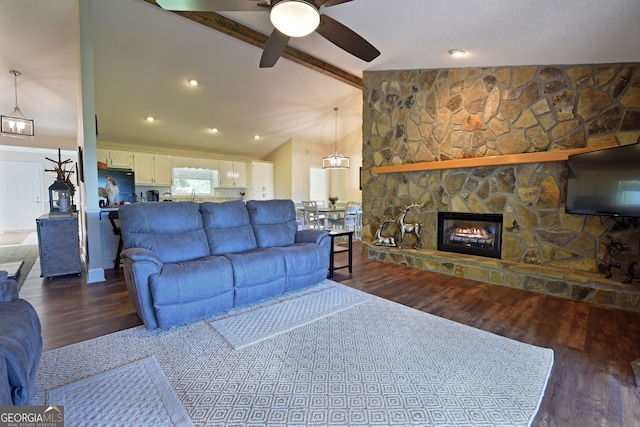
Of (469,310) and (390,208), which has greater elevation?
(390,208)

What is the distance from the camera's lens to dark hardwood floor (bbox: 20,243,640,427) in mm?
1561

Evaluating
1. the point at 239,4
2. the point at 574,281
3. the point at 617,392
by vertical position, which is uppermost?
the point at 239,4

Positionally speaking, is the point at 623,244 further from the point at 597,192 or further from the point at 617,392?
the point at 617,392

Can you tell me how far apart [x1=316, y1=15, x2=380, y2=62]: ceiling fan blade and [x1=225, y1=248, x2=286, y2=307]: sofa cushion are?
2.12 meters

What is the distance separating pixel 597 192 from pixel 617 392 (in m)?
2.09

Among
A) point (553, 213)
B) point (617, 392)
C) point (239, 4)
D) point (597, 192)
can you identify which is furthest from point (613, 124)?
point (239, 4)

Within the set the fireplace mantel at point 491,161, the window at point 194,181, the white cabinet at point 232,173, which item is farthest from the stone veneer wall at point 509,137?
the window at point 194,181

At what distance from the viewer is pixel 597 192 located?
2.91m

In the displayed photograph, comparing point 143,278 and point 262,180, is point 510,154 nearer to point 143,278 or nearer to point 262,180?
point 143,278

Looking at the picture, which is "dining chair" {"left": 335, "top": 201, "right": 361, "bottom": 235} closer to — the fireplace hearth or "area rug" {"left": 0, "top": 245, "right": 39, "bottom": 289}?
the fireplace hearth

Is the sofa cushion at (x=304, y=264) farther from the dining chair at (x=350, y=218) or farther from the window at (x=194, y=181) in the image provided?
the window at (x=194, y=181)

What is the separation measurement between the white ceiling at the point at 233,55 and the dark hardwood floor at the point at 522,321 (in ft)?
8.55

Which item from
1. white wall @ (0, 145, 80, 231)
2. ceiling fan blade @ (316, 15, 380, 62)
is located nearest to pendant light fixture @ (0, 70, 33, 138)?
white wall @ (0, 145, 80, 231)

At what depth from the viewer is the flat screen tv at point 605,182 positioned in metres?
2.61
